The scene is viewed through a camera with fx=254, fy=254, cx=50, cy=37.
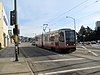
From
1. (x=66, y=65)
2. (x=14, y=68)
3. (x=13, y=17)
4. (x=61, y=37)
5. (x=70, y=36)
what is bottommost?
(x=14, y=68)

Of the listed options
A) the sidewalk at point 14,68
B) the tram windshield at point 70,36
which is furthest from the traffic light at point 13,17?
the tram windshield at point 70,36

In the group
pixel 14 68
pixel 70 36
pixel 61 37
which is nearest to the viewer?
pixel 14 68

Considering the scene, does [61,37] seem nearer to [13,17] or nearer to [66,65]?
[13,17]

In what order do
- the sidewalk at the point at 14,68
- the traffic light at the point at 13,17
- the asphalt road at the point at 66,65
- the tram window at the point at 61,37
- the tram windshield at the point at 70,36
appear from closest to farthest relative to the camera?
the asphalt road at the point at 66,65 → the sidewalk at the point at 14,68 → the traffic light at the point at 13,17 → the tram windshield at the point at 70,36 → the tram window at the point at 61,37

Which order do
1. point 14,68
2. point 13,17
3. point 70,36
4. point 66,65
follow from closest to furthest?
point 14,68, point 66,65, point 13,17, point 70,36

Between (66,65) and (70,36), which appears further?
(70,36)

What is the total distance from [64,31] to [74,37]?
5.30 ft

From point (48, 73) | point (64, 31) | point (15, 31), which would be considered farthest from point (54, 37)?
point (48, 73)

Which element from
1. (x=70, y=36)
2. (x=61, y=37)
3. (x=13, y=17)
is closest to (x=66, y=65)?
(x=13, y=17)

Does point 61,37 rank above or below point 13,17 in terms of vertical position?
below

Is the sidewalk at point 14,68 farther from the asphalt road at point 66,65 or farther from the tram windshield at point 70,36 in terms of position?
the tram windshield at point 70,36

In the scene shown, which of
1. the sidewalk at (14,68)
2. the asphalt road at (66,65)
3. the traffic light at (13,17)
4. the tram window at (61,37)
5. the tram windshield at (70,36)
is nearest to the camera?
the asphalt road at (66,65)

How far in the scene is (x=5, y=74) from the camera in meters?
15.3

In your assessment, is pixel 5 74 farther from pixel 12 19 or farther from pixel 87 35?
pixel 87 35
